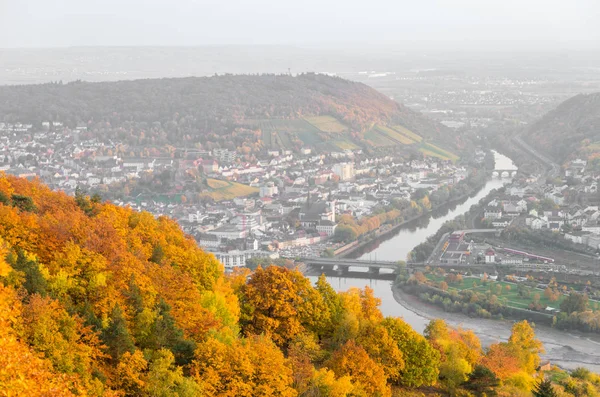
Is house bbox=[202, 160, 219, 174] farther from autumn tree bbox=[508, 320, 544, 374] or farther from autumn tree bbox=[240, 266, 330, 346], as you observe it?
autumn tree bbox=[240, 266, 330, 346]

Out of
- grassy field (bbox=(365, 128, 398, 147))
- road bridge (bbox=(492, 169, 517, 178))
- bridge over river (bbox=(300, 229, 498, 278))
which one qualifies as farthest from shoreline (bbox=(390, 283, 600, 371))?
grassy field (bbox=(365, 128, 398, 147))

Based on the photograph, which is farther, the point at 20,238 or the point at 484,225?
the point at 484,225

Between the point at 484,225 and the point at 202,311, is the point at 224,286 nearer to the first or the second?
the point at 202,311

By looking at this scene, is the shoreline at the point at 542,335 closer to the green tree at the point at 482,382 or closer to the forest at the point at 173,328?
the forest at the point at 173,328

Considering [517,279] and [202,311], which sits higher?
[202,311]

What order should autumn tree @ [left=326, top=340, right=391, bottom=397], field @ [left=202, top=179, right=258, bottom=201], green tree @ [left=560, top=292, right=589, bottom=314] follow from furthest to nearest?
field @ [left=202, top=179, right=258, bottom=201] → green tree @ [left=560, top=292, right=589, bottom=314] → autumn tree @ [left=326, top=340, right=391, bottom=397]

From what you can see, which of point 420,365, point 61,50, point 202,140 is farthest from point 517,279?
point 61,50
